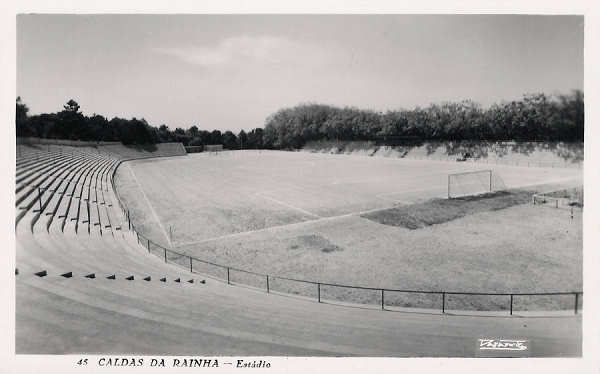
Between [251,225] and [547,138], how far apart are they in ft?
179

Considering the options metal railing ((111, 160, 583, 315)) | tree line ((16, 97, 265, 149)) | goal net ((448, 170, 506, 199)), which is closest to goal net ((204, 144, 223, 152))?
tree line ((16, 97, 265, 149))

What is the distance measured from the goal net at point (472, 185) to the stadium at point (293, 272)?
55.3 inches

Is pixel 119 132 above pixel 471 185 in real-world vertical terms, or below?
above

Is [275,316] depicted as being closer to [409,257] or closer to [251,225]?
[409,257]

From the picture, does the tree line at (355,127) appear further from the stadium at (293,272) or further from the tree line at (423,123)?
the stadium at (293,272)

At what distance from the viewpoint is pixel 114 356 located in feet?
27.6

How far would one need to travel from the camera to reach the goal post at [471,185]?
→ 3368cm

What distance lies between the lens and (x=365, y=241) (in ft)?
63.7

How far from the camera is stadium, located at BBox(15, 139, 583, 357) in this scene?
28.3ft

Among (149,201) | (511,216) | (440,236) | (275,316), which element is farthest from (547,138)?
(275,316)

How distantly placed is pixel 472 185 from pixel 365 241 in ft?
77.5

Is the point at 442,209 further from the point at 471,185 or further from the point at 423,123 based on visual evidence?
the point at 423,123

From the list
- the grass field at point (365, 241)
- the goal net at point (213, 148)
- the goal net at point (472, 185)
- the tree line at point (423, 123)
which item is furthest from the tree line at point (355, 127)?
the grass field at point (365, 241)

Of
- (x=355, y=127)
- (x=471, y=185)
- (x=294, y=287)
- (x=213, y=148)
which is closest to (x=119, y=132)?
(x=213, y=148)
